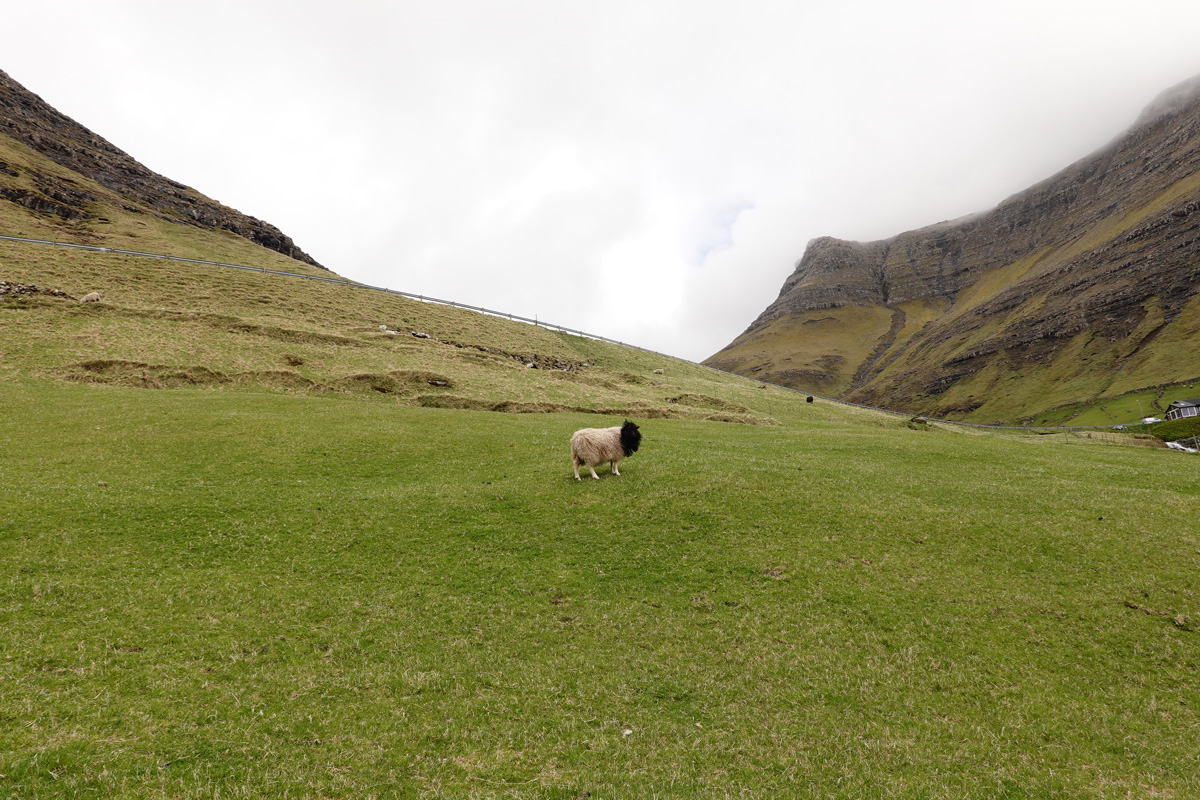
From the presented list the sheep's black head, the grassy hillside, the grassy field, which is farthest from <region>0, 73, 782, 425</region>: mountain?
the sheep's black head

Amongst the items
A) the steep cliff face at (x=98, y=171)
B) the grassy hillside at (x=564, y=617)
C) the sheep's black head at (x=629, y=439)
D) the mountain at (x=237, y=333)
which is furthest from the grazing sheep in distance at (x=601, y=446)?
the steep cliff face at (x=98, y=171)

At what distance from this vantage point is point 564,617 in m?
12.9

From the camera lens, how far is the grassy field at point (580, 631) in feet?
25.6

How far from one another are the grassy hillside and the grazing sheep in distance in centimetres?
138

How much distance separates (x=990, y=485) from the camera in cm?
2367

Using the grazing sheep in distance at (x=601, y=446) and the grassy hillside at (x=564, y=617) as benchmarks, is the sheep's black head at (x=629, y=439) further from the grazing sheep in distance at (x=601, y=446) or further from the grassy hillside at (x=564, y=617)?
the grassy hillside at (x=564, y=617)

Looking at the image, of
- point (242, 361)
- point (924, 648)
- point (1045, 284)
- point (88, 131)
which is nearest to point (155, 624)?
point (924, 648)

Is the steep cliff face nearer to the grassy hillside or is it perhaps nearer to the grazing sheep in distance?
the grassy hillside

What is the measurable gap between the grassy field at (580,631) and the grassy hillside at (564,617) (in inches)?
3.1

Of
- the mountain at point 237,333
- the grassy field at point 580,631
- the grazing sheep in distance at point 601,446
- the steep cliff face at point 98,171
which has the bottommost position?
the grassy field at point 580,631

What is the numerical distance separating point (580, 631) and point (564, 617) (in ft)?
2.56

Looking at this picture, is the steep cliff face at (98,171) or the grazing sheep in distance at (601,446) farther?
the steep cliff face at (98,171)

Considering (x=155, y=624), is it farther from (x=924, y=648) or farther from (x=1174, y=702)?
(x=1174, y=702)

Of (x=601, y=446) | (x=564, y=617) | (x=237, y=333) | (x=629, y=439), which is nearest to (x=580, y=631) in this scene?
(x=564, y=617)
